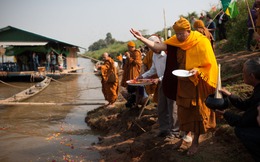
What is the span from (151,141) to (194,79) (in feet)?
5.22

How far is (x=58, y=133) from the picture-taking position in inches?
260

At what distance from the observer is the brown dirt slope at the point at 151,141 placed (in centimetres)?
353

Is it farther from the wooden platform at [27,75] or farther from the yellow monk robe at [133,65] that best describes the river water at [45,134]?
the wooden platform at [27,75]

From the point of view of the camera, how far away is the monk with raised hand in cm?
329

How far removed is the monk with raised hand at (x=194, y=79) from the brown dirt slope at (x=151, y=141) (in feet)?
1.26

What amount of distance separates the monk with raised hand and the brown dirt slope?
38 centimetres

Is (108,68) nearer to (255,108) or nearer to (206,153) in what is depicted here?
(206,153)

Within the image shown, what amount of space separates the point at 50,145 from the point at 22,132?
1.46 metres

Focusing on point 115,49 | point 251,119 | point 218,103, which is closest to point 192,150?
point 218,103

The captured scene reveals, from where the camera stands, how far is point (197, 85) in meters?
3.37

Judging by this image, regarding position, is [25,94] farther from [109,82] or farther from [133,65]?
[133,65]

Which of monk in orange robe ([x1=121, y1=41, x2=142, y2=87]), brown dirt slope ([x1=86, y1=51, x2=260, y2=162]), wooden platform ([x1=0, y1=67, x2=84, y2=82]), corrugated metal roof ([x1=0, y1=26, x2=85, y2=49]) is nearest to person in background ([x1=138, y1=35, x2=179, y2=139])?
brown dirt slope ([x1=86, y1=51, x2=260, y2=162])

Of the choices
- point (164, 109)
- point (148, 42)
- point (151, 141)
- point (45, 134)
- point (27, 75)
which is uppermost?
point (148, 42)

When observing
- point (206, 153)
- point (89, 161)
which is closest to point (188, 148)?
point (206, 153)
